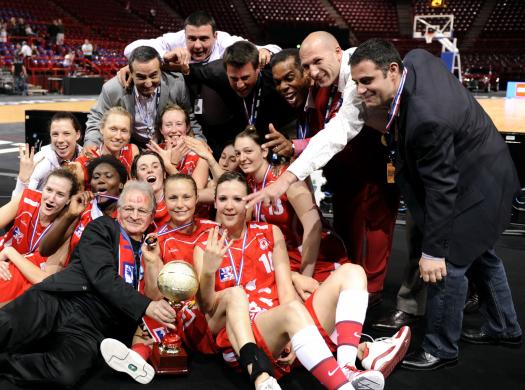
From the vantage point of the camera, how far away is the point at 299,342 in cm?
261

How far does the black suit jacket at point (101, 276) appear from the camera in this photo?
2939 millimetres

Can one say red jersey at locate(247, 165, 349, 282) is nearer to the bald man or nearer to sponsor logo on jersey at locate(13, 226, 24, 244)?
the bald man

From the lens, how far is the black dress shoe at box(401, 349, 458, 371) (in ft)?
10.0

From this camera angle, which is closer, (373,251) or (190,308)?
(190,308)

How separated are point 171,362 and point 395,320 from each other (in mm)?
1439

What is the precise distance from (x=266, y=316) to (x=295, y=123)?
1.92m

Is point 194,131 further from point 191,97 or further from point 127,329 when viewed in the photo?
point 127,329

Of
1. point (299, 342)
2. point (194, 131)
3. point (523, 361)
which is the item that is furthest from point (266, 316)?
point (194, 131)

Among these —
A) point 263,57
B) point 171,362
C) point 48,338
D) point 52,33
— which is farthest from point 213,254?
point 52,33

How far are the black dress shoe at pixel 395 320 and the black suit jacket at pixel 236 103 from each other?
5.01ft

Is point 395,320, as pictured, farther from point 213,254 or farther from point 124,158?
point 124,158

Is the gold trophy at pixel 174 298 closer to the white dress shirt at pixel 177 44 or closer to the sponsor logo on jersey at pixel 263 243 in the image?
the sponsor logo on jersey at pixel 263 243

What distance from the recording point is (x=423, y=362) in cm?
307

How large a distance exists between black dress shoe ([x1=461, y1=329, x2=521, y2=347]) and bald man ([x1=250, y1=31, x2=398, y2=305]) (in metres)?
0.69
